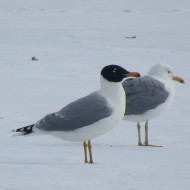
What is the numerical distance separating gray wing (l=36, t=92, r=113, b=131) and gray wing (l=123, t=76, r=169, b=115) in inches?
65.1

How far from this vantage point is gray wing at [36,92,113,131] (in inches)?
277

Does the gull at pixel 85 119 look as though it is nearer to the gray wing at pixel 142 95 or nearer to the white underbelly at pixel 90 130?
the white underbelly at pixel 90 130

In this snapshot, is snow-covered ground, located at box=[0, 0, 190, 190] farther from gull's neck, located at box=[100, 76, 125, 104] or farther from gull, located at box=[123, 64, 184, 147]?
gull's neck, located at box=[100, 76, 125, 104]

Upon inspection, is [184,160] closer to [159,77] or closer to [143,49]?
[159,77]

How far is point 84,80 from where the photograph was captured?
1305 cm

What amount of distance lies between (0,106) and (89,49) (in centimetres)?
704

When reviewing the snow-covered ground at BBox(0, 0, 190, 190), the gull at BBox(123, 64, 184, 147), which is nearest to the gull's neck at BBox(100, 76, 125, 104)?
the snow-covered ground at BBox(0, 0, 190, 190)

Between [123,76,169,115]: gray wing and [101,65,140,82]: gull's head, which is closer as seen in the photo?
[101,65,140,82]: gull's head

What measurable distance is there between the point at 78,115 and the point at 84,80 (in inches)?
234

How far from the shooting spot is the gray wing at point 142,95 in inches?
347

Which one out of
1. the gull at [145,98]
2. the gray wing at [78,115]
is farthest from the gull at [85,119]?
the gull at [145,98]

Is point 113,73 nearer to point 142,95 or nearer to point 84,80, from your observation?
point 142,95

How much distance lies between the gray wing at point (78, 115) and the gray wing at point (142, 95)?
5.42 feet

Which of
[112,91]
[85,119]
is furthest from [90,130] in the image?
[112,91]
